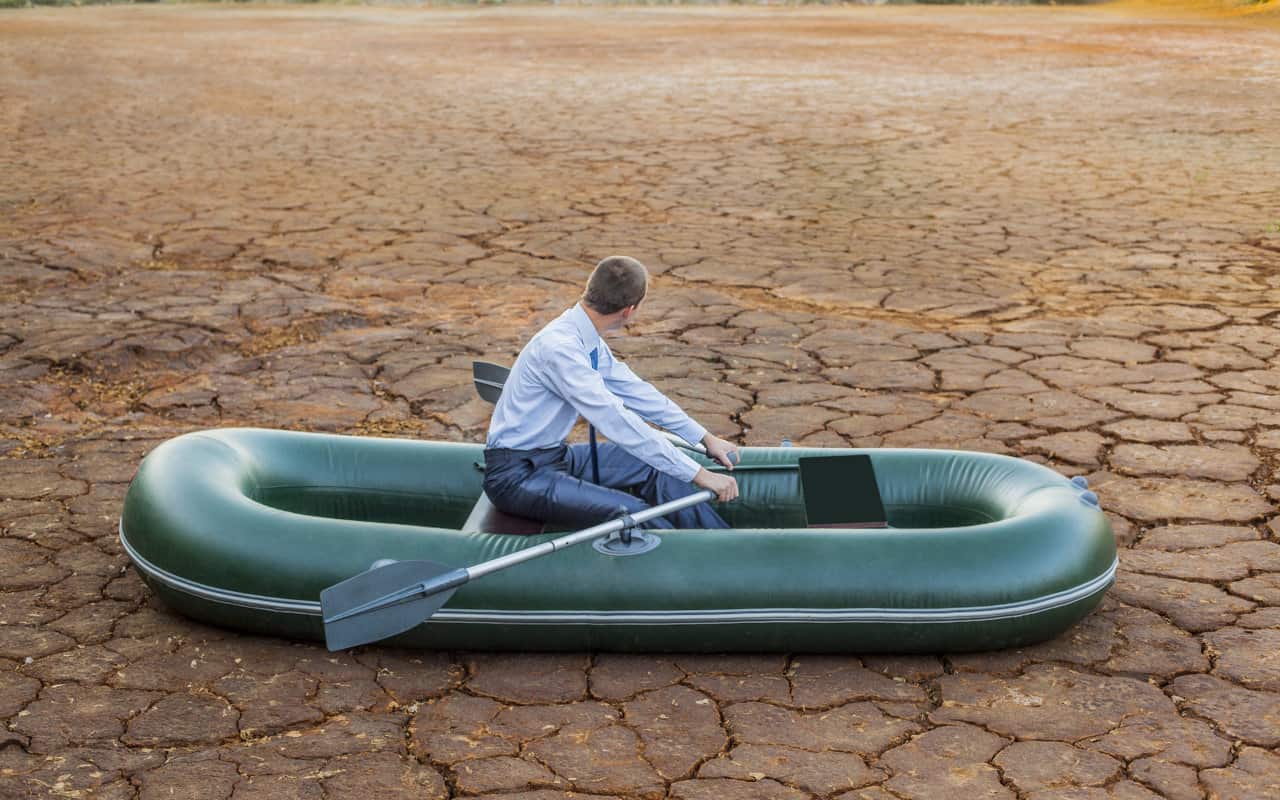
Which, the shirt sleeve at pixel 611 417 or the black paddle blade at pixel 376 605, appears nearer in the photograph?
the black paddle blade at pixel 376 605

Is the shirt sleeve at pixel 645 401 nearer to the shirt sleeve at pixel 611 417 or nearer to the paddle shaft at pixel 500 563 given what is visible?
the shirt sleeve at pixel 611 417

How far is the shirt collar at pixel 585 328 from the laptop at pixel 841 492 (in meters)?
0.70

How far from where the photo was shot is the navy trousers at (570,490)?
372 cm

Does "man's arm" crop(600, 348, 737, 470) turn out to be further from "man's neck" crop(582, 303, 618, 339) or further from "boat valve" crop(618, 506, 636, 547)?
"boat valve" crop(618, 506, 636, 547)

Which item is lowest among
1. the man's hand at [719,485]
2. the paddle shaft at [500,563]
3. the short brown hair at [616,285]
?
the paddle shaft at [500,563]

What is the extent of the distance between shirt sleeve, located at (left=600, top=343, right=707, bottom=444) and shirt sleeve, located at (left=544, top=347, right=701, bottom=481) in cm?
21

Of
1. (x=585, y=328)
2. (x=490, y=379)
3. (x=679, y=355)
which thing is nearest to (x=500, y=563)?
(x=585, y=328)

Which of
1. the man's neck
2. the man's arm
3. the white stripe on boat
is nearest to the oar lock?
the white stripe on boat

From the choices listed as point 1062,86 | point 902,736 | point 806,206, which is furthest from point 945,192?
point 902,736

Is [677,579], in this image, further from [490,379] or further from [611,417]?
[490,379]

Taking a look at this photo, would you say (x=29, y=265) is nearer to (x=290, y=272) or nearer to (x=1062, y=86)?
(x=290, y=272)

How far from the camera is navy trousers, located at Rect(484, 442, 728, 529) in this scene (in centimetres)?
372

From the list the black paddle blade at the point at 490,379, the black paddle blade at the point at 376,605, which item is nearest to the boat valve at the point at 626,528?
the black paddle blade at the point at 376,605

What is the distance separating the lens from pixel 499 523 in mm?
3809
